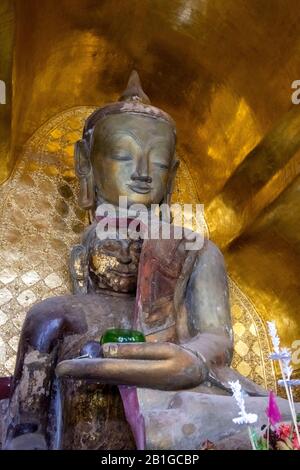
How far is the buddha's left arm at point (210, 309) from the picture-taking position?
7.90 ft

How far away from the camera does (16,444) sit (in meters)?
2.28

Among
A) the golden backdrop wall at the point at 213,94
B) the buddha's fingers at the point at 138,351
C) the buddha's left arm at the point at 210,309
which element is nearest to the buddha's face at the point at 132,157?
the buddha's left arm at the point at 210,309

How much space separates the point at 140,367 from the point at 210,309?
692mm

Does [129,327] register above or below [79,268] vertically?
above

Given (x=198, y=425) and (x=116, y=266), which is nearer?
(x=198, y=425)

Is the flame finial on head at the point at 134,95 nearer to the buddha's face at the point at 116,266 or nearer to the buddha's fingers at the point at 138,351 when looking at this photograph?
the buddha's face at the point at 116,266

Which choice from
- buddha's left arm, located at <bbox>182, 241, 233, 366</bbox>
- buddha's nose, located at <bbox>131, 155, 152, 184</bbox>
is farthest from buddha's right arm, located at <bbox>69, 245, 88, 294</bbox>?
buddha's left arm, located at <bbox>182, 241, 233, 366</bbox>

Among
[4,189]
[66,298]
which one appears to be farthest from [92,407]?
[4,189]

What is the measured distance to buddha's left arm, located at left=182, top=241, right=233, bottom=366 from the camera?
2.41m

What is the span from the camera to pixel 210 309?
269 centimetres

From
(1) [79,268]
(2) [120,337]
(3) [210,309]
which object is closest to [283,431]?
(2) [120,337]

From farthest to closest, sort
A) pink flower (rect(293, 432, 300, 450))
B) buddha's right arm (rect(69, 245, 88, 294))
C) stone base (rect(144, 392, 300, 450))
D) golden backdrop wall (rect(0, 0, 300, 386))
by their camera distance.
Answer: golden backdrop wall (rect(0, 0, 300, 386)) → buddha's right arm (rect(69, 245, 88, 294)) → stone base (rect(144, 392, 300, 450)) → pink flower (rect(293, 432, 300, 450))

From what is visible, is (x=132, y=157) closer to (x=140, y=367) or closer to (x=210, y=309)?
(x=210, y=309)

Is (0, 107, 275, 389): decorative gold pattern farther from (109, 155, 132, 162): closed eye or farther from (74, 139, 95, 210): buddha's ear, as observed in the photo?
(109, 155, 132, 162): closed eye
